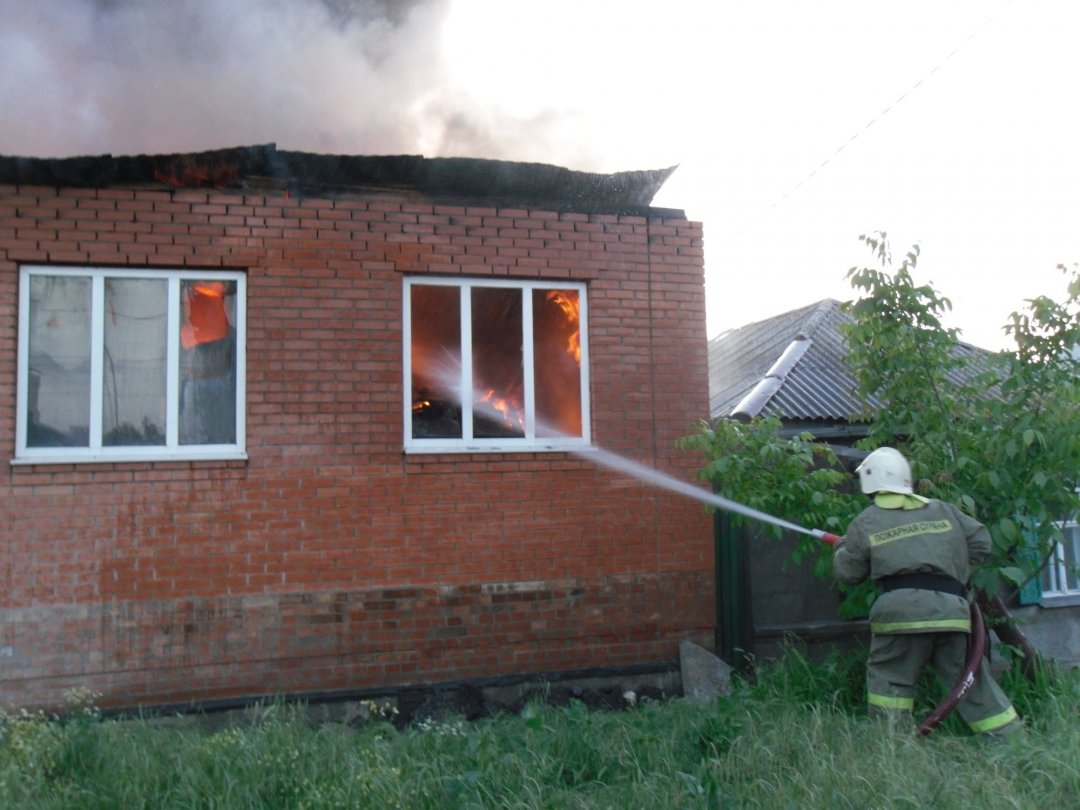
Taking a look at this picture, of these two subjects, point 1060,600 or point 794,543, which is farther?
point 1060,600

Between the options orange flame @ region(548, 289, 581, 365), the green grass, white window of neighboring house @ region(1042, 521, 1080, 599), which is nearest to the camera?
the green grass

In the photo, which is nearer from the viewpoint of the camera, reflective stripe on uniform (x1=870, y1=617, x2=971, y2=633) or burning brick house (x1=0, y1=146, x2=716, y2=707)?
reflective stripe on uniform (x1=870, y1=617, x2=971, y2=633)

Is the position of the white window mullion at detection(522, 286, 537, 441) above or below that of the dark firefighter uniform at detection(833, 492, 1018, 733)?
above

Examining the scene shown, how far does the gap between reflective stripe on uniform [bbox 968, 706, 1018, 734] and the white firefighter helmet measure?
1293 millimetres

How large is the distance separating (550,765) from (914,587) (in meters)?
2.26

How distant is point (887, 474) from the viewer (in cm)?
582

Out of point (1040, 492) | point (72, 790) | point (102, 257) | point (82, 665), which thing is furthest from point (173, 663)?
point (1040, 492)

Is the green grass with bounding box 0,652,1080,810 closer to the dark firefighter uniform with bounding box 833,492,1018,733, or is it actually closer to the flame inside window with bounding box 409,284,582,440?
the dark firefighter uniform with bounding box 833,492,1018,733

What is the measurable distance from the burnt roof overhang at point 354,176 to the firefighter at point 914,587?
9.65 ft

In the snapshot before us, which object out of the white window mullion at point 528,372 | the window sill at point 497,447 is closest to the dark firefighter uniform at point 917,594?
the window sill at point 497,447

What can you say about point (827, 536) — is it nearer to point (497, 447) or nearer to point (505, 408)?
point (497, 447)

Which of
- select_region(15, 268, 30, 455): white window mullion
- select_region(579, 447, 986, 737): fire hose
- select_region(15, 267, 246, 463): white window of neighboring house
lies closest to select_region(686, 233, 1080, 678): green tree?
select_region(579, 447, 986, 737): fire hose

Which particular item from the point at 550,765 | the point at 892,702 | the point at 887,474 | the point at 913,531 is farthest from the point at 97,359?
the point at 892,702

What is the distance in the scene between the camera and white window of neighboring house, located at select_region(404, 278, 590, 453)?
283 inches
